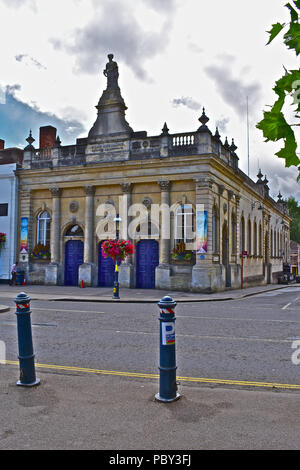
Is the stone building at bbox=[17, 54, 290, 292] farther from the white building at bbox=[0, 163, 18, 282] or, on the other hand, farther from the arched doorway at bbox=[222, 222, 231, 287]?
the white building at bbox=[0, 163, 18, 282]

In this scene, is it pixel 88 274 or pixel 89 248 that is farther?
pixel 89 248

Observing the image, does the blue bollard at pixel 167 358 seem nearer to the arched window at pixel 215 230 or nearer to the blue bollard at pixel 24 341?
the blue bollard at pixel 24 341

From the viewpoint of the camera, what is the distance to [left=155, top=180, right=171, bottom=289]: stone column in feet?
84.6

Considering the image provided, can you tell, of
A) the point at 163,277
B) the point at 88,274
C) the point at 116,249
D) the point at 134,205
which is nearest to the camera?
the point at 116,249

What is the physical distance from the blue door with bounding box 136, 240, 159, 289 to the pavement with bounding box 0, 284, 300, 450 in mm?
20159

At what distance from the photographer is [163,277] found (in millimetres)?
25797

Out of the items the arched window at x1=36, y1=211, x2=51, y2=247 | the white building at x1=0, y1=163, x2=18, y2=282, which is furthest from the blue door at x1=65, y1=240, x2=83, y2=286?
the white building at x1=0, y1=163, x2=18, y2=282

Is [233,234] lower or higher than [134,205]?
lower

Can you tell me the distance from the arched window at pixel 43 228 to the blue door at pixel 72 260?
5.96 ft

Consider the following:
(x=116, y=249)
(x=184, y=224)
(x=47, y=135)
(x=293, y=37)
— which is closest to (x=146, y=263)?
(x=184, y=224)

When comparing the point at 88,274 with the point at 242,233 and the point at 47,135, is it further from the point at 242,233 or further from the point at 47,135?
the point at 47,135

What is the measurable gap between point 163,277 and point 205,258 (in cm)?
278

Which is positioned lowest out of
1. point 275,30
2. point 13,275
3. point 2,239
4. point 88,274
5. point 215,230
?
point 13,275

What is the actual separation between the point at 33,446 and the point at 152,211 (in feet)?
75.9
